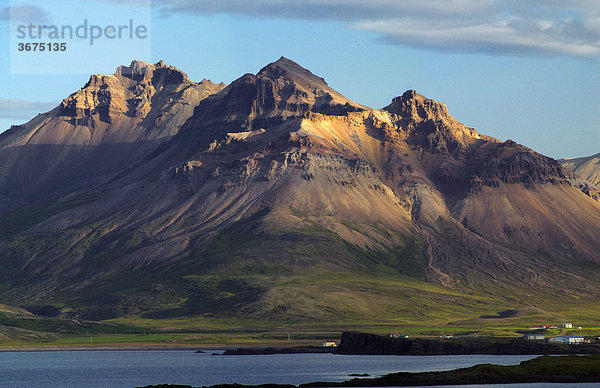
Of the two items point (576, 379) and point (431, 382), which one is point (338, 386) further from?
point (576, 379)

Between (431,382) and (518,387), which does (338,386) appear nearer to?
(431,382)

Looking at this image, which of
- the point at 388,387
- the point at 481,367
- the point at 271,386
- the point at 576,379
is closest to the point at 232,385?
the point at 271,386

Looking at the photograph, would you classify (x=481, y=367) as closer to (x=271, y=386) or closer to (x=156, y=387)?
(x=271, y=386)

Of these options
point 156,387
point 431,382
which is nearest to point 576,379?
point 431,382

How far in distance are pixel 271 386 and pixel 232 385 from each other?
8271 mm

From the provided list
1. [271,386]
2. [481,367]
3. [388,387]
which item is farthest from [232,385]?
[481,367]

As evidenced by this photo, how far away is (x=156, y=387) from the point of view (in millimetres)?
185625

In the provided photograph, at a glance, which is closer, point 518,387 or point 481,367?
point 518,387

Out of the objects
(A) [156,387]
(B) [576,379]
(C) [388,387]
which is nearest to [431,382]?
(C) [388,387]

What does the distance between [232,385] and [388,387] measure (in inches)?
1147

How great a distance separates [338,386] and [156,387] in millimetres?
33627

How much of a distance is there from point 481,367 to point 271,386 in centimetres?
4208

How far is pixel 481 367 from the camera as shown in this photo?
199750mm

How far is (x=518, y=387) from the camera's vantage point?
18475 cm
